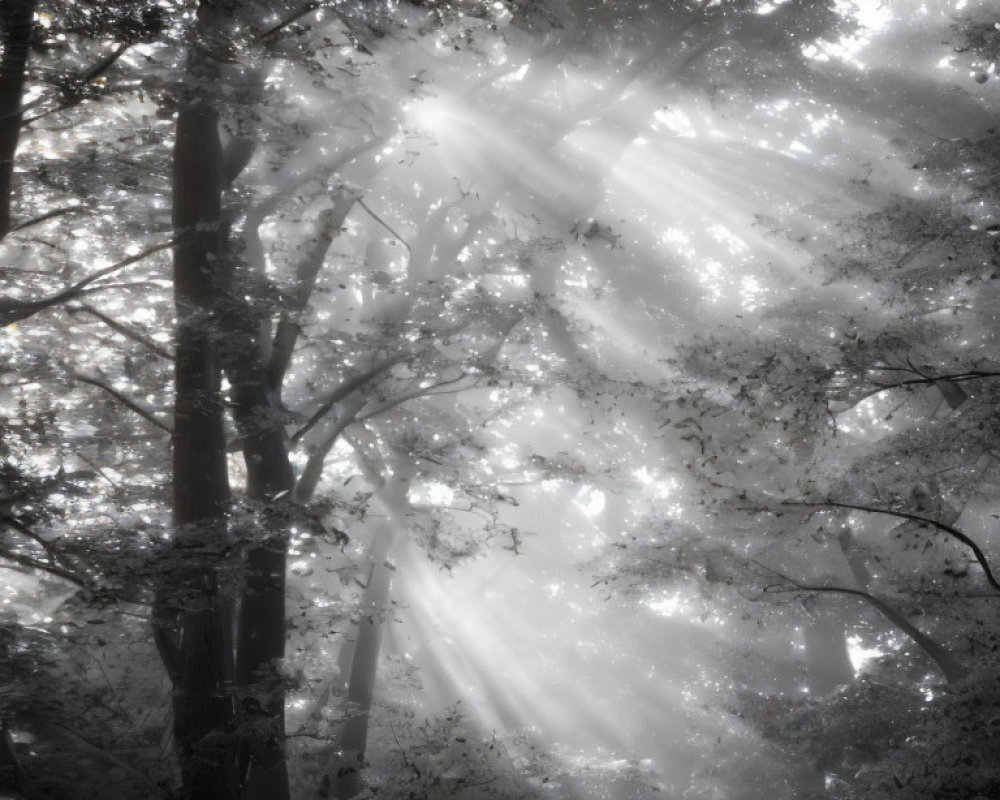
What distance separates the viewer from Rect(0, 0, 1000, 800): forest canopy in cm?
605

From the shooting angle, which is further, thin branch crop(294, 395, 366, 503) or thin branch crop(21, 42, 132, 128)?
thin branch crop(294, 395, 366, 503)

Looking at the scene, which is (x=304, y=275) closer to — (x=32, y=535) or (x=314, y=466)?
(x=314, y=466)

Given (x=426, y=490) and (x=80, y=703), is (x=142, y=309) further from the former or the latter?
(x=426, y=490)

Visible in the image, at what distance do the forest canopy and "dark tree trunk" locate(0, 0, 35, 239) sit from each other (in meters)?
0.03

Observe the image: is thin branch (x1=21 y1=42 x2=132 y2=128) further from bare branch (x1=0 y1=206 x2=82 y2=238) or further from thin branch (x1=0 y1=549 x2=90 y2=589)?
thin branch (x1=0 y1=549 x2=90 y2=589)

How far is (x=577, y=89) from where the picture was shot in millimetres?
13109

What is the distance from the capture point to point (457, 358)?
10188 mm

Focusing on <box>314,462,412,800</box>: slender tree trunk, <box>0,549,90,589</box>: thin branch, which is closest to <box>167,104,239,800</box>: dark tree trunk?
<box>0,549,90,589</box>: thin branch

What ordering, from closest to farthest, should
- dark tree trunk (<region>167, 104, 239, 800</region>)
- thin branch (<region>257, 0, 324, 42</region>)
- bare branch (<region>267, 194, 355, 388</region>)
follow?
thin branch (<region>257, 0, 324, 42</region>), dark tree trunk (<region>167, 104, 239, 800</region>), bare branch (<region>267, 194, 355, 388</region>)

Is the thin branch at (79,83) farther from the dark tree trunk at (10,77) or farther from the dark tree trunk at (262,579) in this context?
the dark tree trunk at (262,579)

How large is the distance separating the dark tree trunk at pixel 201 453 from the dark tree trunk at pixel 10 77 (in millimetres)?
1324

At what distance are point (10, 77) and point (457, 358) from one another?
6.13 metres

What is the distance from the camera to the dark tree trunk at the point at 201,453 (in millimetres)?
6035

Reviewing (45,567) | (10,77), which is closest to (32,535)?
(45,567)
